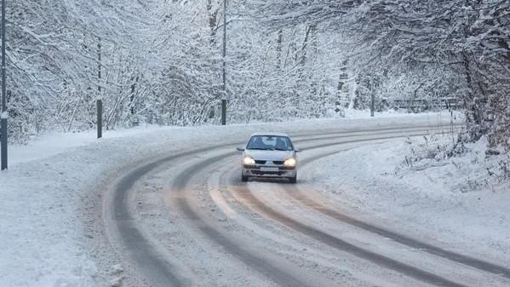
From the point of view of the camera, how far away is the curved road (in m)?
8.45

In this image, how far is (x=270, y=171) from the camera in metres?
18.3

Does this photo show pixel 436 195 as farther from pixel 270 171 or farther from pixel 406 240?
pixel 270 171

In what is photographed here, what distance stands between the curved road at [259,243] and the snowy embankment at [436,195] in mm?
604

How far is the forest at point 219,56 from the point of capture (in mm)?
13719

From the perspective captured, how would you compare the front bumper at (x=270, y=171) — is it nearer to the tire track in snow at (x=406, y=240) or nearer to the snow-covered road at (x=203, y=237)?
the snow-covered road at (x=203, y=237)

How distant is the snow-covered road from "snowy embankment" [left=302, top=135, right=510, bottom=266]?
0.18 metres

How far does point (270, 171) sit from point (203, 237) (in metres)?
7.65

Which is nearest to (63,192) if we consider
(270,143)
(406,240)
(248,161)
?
(248,161)

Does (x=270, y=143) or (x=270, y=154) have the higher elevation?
(x=270, y=143)

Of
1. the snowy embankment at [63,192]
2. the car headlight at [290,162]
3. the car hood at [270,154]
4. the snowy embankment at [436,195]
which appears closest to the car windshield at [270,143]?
→ the car hood at [270,154]

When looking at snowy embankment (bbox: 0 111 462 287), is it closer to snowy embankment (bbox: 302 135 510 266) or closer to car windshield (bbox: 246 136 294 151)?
car windshield (bbox: 246 136 294 151)

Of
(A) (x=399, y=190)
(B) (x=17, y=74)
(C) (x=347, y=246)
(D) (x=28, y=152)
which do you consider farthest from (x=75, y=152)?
(C) (x=347, y=246)

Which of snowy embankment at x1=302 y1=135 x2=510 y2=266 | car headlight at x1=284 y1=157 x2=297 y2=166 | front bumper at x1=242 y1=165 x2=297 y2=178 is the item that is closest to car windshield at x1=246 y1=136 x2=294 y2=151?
car headlight at x1=284 y1=157 x2=297 y2=166

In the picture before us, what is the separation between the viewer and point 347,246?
1035 cm
